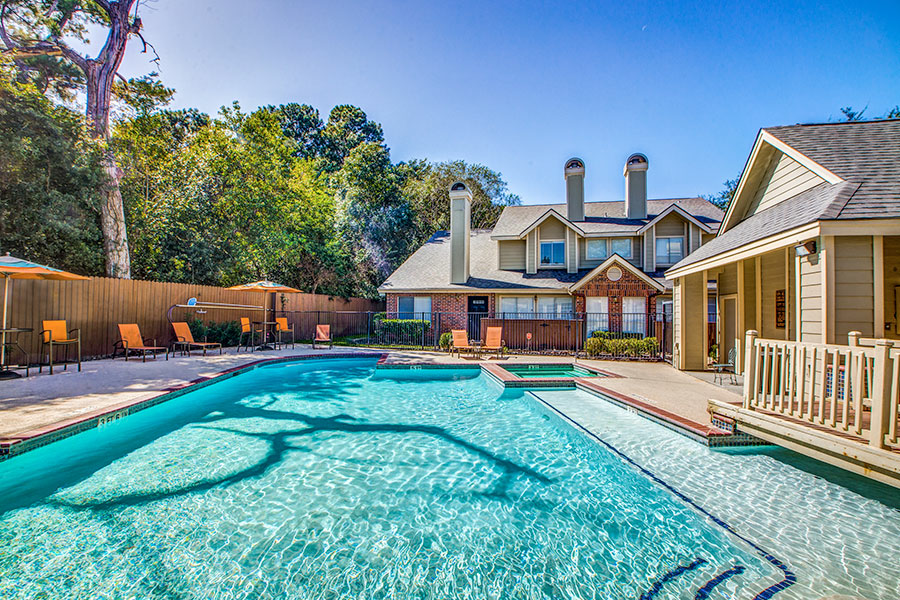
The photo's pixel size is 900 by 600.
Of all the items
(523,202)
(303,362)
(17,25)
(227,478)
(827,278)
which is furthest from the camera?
(523,202)

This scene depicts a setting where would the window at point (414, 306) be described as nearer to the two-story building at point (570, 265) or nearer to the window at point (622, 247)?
the two-story building at point (570, 265)

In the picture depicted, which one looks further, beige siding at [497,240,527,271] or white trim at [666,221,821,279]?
beige siding at [497,240,527,271]

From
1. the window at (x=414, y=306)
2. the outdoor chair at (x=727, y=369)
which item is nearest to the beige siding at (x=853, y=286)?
the outdoor chair at (x=727, y=369)

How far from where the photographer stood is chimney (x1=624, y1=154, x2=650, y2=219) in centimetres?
1856

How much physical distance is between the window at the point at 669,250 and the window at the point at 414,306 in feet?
33.5

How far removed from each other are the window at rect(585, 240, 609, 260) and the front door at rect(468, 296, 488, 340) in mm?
5183

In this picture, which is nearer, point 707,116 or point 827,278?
point 827,278

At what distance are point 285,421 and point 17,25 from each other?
2059cm

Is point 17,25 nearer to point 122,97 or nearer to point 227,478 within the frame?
point 122,97

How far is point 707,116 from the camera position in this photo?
42.5 ft

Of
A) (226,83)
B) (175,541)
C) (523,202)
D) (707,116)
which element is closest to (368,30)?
(226,83)

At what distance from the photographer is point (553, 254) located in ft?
58.1

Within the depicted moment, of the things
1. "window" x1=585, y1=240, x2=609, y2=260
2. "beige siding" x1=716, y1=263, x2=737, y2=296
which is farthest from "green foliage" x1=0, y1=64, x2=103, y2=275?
"beige siding" x1=716, y1=263, x2=737, y2=296

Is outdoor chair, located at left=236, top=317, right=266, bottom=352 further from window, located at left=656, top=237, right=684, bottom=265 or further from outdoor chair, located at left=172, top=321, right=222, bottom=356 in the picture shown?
window, located at left=656, top=237, right=684, bottom=265
